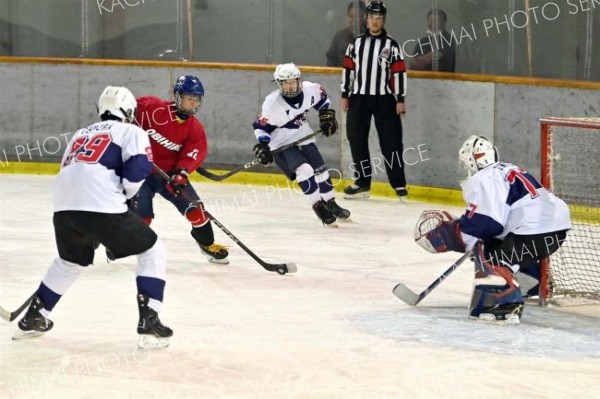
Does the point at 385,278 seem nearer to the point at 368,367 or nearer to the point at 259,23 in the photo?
the point at 368,367

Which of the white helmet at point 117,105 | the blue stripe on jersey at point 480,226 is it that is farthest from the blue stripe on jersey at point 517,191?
the white helmet at point 117,105

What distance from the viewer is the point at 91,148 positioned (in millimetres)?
4609

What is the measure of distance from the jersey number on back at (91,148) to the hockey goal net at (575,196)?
2.02 metres

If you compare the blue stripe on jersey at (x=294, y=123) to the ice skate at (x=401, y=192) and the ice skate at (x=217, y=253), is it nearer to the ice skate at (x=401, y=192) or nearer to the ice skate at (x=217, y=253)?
the ice skate at (x=401, y=192)

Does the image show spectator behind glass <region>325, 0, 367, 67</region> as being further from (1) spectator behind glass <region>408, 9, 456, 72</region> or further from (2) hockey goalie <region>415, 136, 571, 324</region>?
(2) hockey goalie <region>415, 136, 571, 324</region>

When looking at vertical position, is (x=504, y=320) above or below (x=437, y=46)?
below

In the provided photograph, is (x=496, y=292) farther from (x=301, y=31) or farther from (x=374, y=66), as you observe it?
(x=301, y=31)

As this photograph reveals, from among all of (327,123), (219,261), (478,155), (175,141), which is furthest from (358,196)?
(478,155)

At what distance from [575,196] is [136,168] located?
3.52 meters

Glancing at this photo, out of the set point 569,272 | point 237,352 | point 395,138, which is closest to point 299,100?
point 395,138

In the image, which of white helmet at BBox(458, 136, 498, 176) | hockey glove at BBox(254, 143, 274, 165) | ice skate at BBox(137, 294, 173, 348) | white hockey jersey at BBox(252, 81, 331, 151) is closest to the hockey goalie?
white helmet at BBox(458, 136, 498, 176)

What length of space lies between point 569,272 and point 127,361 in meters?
2.38

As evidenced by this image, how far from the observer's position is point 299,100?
764 cm

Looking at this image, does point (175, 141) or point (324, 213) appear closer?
point (175, 141)
